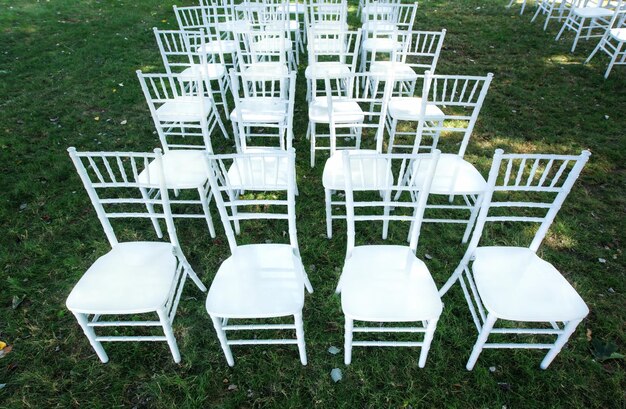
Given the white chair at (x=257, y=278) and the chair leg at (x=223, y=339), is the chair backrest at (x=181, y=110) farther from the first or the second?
the chair leg at (x=223, y=339)

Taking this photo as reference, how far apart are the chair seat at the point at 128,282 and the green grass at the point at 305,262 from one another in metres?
0.66

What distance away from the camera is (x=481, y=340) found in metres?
2.44

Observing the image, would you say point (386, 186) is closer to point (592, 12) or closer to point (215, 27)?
point (215, 27)

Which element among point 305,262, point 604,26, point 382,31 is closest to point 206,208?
point 305,262

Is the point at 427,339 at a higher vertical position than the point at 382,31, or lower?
lower

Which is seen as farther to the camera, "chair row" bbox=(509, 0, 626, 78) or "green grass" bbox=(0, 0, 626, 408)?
"chair row" bbox=(509, 0, 626, 78)

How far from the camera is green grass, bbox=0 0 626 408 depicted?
2.54 metres

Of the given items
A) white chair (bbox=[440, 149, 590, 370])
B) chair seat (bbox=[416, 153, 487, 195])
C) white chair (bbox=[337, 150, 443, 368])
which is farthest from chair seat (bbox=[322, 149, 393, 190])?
white chair (bbox=[440, 149, 590, 370])

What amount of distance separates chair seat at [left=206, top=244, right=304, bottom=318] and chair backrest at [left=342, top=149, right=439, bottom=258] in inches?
18.0

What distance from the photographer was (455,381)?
258cm

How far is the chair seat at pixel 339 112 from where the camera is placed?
3.95m

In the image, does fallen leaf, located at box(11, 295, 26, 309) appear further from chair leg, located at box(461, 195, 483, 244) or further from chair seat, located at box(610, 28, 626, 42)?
chair seat, located at box(610, 28, 626, 42)

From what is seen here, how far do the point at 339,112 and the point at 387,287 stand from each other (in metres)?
2.31

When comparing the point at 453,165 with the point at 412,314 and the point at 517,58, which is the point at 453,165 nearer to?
the point at 412,314
